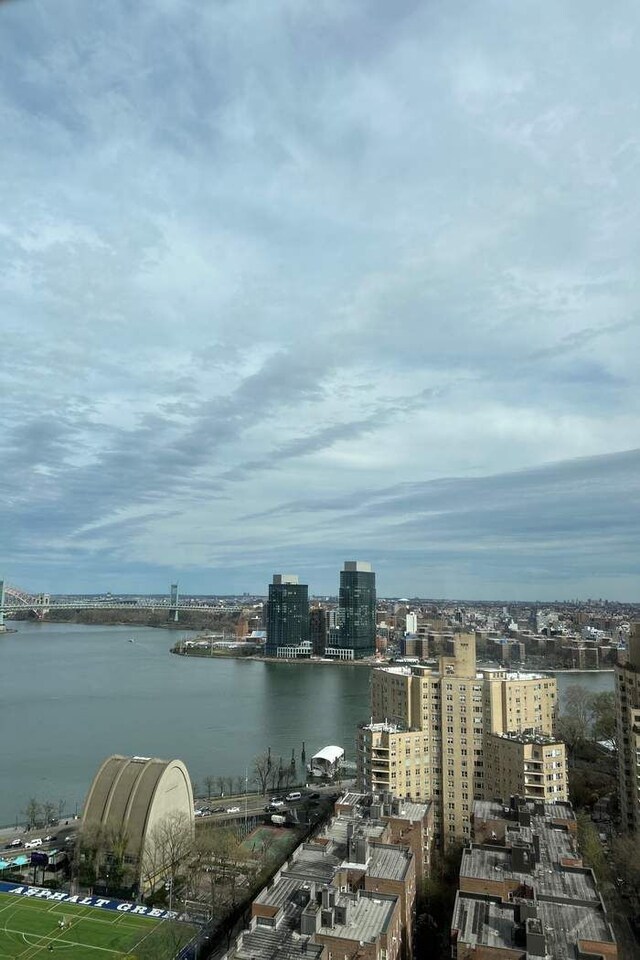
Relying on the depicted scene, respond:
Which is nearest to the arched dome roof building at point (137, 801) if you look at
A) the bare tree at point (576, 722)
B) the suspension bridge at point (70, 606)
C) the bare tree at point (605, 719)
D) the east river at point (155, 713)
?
the east river at point (155, 713)

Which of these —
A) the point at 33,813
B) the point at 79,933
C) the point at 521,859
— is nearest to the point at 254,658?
the point at 33,813

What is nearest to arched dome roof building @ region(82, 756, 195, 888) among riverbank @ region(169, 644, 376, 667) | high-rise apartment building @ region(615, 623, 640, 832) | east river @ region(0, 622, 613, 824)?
east river @ region(0, 622, 613, 824)

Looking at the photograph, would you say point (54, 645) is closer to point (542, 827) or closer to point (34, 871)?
point (34, 871)

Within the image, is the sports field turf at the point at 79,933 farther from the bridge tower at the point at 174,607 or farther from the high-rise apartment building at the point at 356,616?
the bridge tower at the point at 174,607

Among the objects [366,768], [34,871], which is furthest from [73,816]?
[366,768]

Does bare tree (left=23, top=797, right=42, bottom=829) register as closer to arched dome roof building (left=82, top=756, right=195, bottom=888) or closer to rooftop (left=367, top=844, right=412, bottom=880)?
arched dome roof building (left=82, top=756, right=195, bottom=888)

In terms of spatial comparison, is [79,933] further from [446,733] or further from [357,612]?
[357,612]
